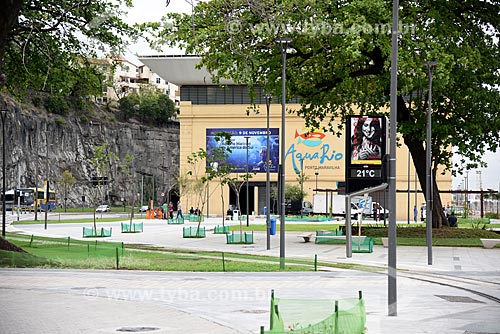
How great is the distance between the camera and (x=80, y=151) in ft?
440

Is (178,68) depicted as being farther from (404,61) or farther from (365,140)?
(365,140)

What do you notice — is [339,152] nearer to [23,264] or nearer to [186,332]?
[23,264]

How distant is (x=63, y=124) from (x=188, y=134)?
3563cm

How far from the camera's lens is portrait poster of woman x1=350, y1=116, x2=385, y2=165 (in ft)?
109

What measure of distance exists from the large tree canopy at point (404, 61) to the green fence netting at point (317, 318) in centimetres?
1975

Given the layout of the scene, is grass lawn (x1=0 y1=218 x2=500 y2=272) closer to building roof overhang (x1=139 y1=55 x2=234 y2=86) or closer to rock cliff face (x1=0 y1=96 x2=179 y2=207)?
building roof overhang (x1=139 y1=55 x2=234 y2=86)

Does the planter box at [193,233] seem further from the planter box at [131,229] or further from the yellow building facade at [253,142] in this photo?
the yellow building facade at [253,142]

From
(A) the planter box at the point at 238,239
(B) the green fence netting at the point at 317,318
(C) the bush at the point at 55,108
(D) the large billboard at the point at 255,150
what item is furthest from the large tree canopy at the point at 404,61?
(C) the bush at the point at 55,108

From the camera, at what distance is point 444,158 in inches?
1797

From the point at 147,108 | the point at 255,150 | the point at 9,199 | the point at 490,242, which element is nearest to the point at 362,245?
the point at 490,242

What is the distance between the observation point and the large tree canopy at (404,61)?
3638 cm

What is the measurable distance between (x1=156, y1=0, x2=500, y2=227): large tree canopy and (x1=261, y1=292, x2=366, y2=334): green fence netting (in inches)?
778

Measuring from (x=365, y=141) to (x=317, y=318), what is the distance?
2093 centimetres

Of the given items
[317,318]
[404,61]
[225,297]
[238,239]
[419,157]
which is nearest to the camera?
[317,318]
